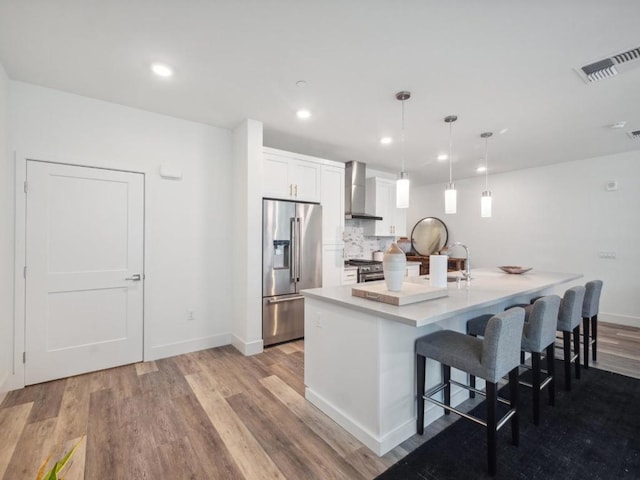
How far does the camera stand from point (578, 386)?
2.73 metres

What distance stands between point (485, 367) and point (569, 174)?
5067mm

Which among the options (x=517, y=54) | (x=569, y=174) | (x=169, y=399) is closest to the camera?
(x=517, y=54)

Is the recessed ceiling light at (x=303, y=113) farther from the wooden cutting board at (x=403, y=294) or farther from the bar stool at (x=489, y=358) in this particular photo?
the bar stool at (x=489, y=358)

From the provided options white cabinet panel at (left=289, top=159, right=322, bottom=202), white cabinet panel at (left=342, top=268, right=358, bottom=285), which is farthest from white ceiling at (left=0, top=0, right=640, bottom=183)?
white cabinet panel at (left=342, top=268, right=358, bottom=285)

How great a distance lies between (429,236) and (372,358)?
568 cm

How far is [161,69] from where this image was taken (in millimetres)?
2438

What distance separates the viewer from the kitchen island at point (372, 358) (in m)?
1.86

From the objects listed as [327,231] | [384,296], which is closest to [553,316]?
[384,296]

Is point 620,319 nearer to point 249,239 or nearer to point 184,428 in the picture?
point 249,239

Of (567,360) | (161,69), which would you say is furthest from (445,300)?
(161,69)

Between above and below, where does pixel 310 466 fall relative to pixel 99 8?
below

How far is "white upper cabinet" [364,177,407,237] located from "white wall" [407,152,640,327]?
1890 mm

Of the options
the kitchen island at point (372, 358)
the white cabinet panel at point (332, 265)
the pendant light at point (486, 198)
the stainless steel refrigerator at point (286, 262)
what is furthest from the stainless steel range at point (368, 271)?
the kitchen island at point (372, 358)

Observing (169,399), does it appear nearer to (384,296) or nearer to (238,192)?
(384,296)
